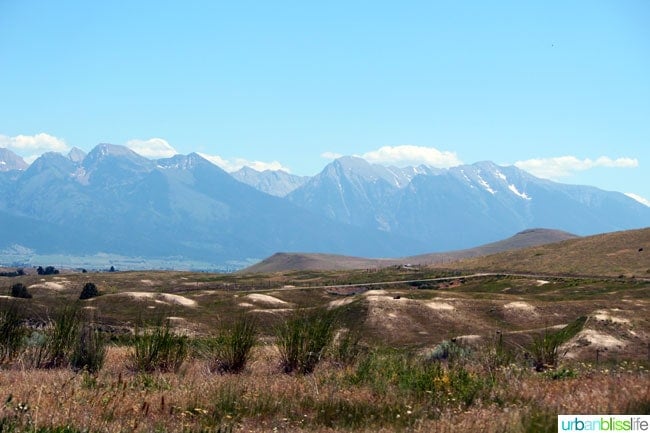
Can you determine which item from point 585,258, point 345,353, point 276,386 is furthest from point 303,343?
point 585,258

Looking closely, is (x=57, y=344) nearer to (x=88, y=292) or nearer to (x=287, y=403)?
(x=287, y=403)

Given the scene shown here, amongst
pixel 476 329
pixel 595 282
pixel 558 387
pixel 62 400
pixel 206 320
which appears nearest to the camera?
pixel 62 400

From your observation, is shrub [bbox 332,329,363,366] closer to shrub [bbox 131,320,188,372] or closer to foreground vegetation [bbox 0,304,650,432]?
foreground vegetation [bbox 0,304,650,432]

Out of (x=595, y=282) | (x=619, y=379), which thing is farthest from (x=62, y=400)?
(x=595, y=282)

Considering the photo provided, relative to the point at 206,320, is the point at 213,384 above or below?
above

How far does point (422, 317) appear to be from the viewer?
65625mm

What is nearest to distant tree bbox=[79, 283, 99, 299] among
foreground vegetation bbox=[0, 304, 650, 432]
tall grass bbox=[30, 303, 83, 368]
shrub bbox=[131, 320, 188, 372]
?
foreground vegetation bbox=[0, 304, 650, 432]

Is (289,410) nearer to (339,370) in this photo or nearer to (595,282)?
(339,370)

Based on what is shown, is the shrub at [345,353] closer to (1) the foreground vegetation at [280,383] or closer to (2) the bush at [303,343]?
(1) the foreground vegetation at [280,383]

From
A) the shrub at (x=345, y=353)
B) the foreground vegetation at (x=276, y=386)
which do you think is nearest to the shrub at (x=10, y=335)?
the foreground vegetation at (x=276, y=386)

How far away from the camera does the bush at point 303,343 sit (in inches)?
660

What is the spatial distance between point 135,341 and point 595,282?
101722 millimetres

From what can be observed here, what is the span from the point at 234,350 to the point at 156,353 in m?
1.95

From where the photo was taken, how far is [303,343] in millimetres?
17016
